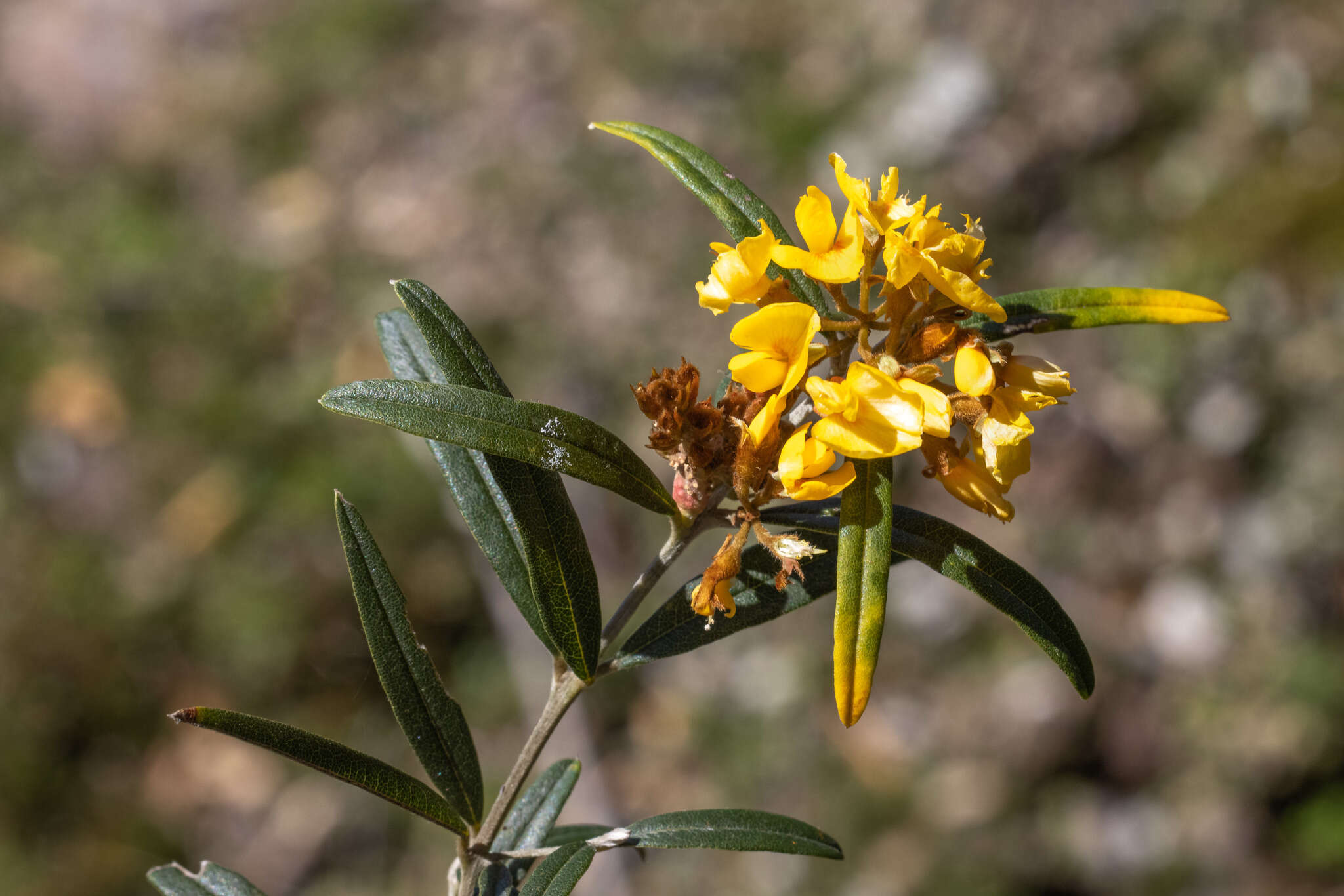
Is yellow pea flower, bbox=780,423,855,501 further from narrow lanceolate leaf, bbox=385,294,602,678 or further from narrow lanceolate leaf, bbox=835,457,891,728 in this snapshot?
narrow lanceolate leaf, bbox=385,294,602,678

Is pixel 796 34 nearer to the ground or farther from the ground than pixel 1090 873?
farther from the ground

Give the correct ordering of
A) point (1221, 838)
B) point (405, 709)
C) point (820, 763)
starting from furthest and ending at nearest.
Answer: point (820, 763)
point (1221, 838)
point (405, 709)

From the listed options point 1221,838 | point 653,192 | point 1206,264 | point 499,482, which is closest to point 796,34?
point 653,192

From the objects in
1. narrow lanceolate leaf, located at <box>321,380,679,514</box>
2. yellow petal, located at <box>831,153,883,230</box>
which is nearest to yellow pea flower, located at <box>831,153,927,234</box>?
yellow petal, located at <box>831,153,883,230</box>

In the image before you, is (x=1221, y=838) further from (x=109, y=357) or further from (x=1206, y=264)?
(x=109, y=357)

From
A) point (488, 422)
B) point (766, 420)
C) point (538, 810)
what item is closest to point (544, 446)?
point (488, 422)

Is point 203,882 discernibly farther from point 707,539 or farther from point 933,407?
point 707,539
